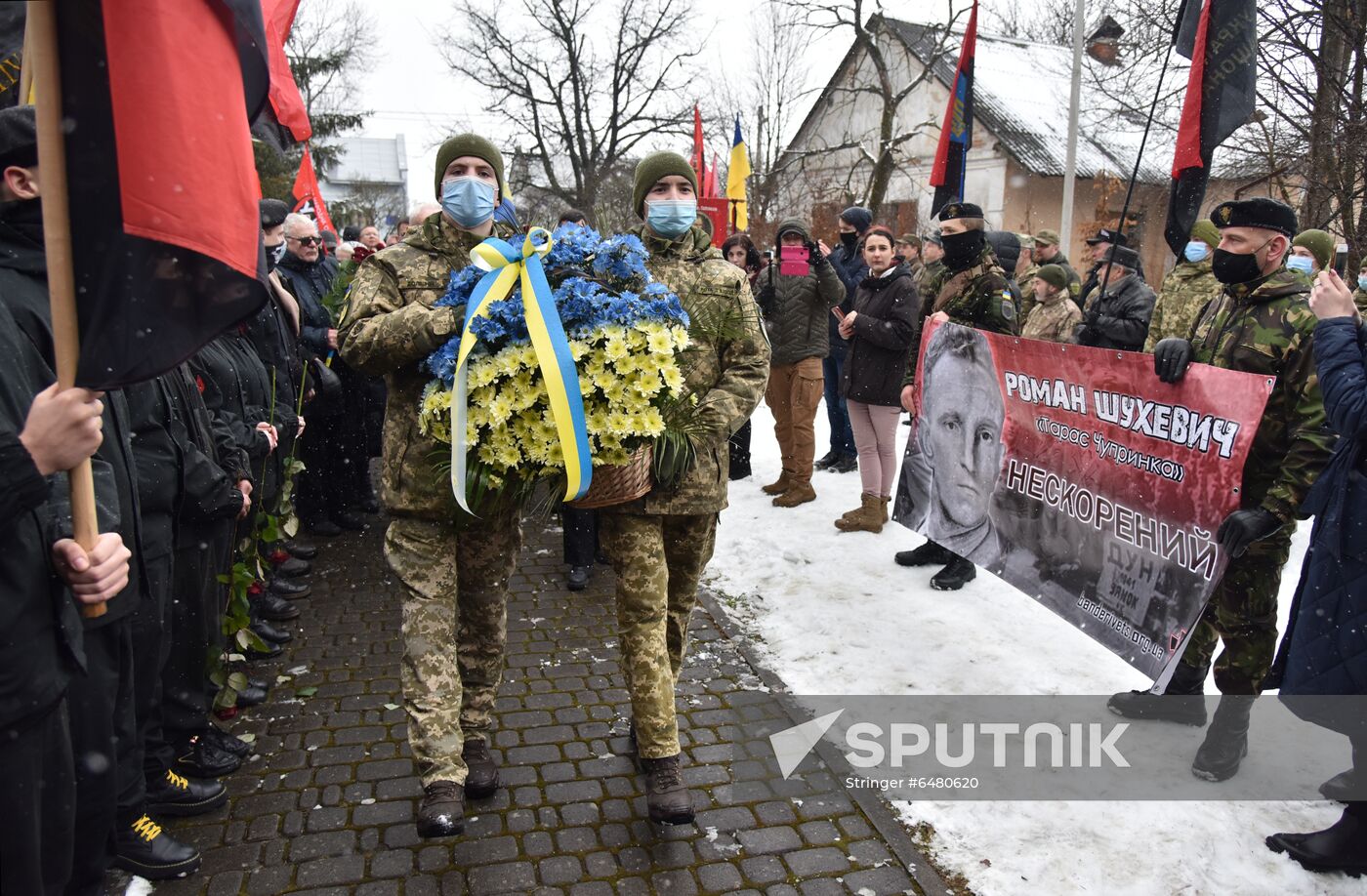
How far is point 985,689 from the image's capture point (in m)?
4.48

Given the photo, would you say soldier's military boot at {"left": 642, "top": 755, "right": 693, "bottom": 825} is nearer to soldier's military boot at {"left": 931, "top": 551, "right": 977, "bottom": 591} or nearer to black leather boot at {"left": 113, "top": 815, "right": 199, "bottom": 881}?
black leather boot at {"left": 113, "top": 815, "right": 199, "bottom": 881}

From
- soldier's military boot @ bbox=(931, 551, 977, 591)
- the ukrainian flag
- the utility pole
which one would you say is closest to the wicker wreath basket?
soldier's military boot @ bbox=(931, 551, 977, 591)

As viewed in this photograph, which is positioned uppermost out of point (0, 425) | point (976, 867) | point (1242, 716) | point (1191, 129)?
point (1191, 129)

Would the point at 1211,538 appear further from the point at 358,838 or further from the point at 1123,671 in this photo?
the point at 358,838

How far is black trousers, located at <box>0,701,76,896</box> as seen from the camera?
200 centimetres

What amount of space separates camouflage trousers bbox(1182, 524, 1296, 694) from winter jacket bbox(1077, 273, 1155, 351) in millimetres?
4138

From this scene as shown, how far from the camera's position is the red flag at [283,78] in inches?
205

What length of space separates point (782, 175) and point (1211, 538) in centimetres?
2714

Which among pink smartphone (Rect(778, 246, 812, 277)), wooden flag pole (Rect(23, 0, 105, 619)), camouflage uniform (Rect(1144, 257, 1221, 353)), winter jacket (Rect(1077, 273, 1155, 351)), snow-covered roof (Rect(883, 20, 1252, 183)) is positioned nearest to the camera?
wooden flag pole (Rect(23, 0, 105, 619))

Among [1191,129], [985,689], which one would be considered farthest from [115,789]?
[1191,129]

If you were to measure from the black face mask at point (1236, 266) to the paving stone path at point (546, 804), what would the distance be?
99.7 inches

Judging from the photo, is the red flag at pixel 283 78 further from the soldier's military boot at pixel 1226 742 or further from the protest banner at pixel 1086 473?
the soldier's military boot at pixel 1226 742

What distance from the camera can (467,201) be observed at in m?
3.49

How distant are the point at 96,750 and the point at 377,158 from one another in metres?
74.5
